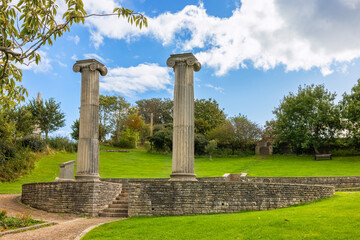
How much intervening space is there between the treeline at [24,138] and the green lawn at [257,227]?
10.0 meters

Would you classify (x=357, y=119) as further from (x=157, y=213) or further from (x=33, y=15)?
(x=33, y=15)

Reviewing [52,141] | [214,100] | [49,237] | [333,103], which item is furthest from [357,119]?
[49,237]

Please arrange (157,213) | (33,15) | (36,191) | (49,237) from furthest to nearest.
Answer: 1. (36,191)
2. (157,213)
3. (49,237)
4. (33,15)

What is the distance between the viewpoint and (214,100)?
6047 centimetres

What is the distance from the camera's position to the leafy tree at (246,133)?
4553cm

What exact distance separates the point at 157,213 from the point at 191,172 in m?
2.38

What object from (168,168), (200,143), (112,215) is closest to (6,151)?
(168,168)

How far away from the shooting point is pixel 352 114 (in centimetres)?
3772

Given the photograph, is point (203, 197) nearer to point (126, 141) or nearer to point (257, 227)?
point (257, 227)

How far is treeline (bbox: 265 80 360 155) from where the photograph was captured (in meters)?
38.4

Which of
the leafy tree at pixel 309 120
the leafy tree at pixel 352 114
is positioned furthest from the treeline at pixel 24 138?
the leafy tree at pixel 352 114

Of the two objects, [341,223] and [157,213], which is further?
[157,213]

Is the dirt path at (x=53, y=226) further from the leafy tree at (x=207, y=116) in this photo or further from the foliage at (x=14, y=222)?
the leafy tree at (x=207, y=116)

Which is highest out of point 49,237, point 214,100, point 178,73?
point 214,100
